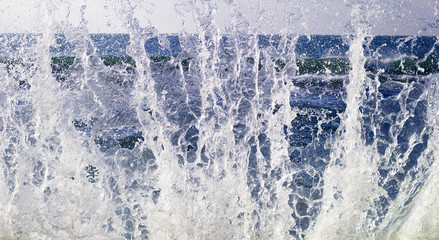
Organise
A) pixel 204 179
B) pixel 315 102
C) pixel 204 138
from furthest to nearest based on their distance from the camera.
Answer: pixel 315 102, pixel 204 138, pixel 204 179

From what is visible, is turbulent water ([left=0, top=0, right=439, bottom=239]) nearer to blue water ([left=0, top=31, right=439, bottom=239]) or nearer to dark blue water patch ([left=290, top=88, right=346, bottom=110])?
blue water ([left=0, top=31, right=439, bottom=239])

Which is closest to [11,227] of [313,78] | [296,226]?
[296,226]

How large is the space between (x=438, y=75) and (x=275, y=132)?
5.30ft

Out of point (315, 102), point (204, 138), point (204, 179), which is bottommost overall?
point (204, 179)

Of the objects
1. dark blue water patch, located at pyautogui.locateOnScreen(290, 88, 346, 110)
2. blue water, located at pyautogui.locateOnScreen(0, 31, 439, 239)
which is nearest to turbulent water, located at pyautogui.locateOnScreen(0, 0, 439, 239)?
blue water, located at pyautogui.locateOnScreen(0, 31, 439, 239)

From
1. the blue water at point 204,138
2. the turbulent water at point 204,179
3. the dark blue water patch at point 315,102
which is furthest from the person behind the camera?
the dark blue water patch at point 315,102

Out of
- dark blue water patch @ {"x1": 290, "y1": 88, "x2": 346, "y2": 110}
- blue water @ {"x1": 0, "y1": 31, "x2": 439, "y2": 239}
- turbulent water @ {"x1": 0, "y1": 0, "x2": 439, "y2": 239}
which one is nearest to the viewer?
turbulent water @ {"x1": 0, "y1": 0, "x2": 439, "y2": 239}

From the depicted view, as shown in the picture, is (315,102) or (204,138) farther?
(315,102)

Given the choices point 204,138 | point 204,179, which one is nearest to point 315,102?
point 204,138

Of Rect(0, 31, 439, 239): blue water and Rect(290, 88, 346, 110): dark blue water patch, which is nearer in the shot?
Rect(0, 31, 439, 239): blue water

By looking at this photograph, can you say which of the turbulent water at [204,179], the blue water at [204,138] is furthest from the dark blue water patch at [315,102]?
the turbulent water at [204,179]

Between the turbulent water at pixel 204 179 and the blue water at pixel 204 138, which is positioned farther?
the blue water at pixel 204 138

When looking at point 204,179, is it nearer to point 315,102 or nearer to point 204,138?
point 204,138

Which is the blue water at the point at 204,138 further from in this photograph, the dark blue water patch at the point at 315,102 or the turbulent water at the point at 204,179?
the dark blue water patch at the point at 315,102
